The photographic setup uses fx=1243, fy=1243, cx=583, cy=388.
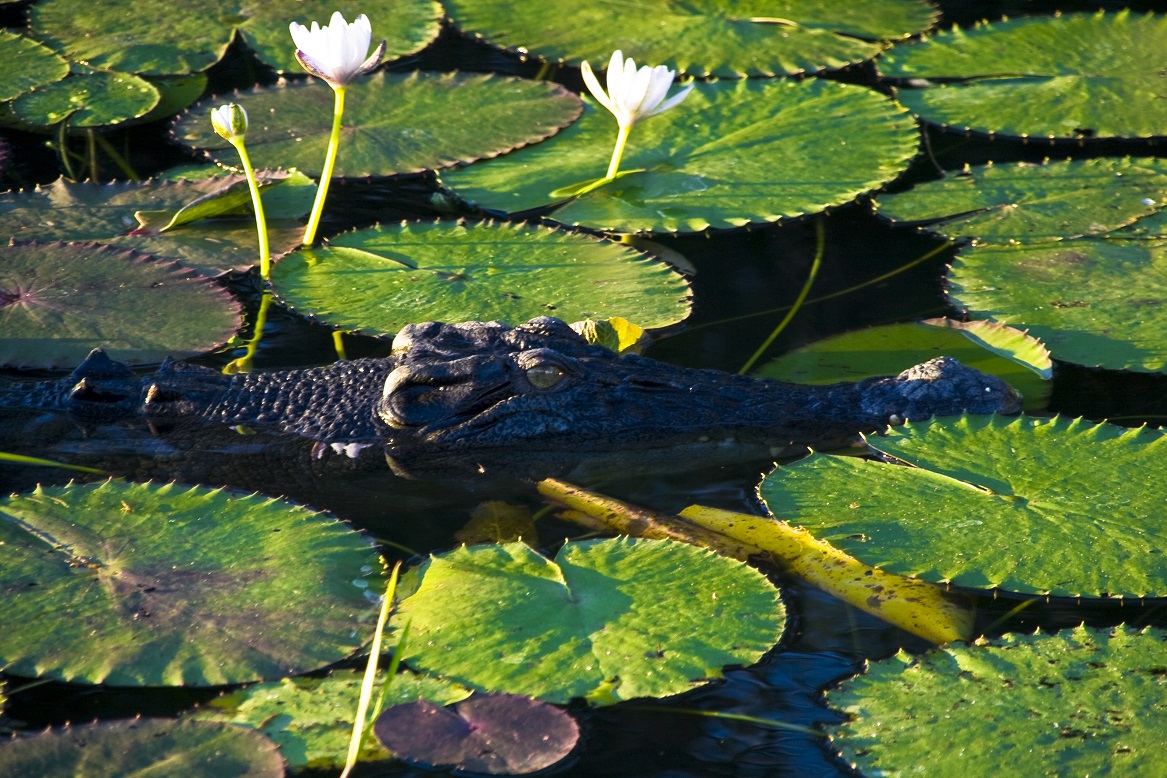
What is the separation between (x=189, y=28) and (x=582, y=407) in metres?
3.44

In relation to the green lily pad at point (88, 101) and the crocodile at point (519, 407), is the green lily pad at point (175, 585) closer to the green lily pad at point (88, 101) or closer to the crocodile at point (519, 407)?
the crocodile at point (519, 407)

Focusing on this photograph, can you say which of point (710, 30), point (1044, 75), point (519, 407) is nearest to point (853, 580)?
point (519, 407)

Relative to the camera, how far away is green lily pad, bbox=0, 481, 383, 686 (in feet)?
8.36

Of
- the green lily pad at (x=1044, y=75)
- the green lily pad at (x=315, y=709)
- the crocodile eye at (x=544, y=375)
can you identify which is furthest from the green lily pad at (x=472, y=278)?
the green lily pad at (x=1044, y=75)

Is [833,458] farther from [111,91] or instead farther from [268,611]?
[111,91]

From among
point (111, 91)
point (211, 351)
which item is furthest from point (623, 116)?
point (111, 91)

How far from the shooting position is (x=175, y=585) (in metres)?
2.77

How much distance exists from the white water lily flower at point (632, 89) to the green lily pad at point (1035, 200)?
972mm

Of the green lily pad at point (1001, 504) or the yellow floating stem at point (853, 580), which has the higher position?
the green lily pad at point (1001, 504)

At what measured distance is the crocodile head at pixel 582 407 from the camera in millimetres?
3582

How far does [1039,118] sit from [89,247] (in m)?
3.80

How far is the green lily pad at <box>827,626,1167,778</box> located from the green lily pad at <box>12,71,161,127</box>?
408 centimetres

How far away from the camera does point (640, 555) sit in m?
2.91

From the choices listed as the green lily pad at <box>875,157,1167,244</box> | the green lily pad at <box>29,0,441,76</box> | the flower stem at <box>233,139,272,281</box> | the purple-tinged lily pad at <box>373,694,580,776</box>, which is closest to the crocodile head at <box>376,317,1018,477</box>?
the flower stem at <box>233,139,272,281</box>
